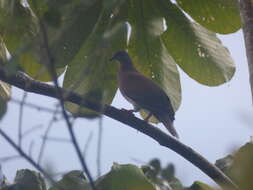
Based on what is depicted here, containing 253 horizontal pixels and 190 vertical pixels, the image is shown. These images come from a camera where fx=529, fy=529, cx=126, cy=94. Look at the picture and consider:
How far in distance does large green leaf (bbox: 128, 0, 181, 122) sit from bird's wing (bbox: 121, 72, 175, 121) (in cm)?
25

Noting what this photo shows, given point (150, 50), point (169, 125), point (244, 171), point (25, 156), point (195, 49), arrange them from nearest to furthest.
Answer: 1. point (244, 171)
2. point (25, 156)
3. point (195, 49)
4. point (150, 50)
5. point (169, 125)

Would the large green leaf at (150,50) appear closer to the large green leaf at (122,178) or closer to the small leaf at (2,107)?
the large green leaf at (122,178)

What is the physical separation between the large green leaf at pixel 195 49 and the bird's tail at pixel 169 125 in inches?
22.9

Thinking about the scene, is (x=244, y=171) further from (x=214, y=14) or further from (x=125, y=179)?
(x=214, y=14)

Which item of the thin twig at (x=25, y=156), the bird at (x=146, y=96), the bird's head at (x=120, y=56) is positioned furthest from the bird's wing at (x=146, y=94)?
the thin twig at (x=25, y=156)

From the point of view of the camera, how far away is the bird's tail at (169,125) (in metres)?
4.45

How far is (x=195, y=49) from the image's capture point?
3969mm


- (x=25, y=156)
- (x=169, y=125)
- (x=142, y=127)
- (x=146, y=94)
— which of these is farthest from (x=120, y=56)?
(x=25, y=156)

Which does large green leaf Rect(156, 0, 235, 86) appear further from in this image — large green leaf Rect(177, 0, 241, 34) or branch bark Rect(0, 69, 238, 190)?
branch bark Rect(0, 69, 238, 190)

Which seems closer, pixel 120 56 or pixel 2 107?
pixel 2 107

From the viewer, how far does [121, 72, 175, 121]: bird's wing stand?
464 cm

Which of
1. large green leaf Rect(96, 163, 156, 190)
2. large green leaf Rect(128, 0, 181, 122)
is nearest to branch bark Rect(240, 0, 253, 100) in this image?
large green leaf Rect(96, 163, 156, 190)

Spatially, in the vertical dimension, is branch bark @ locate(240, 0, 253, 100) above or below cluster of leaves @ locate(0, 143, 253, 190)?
Answer: above

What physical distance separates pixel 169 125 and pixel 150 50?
0.77 m
